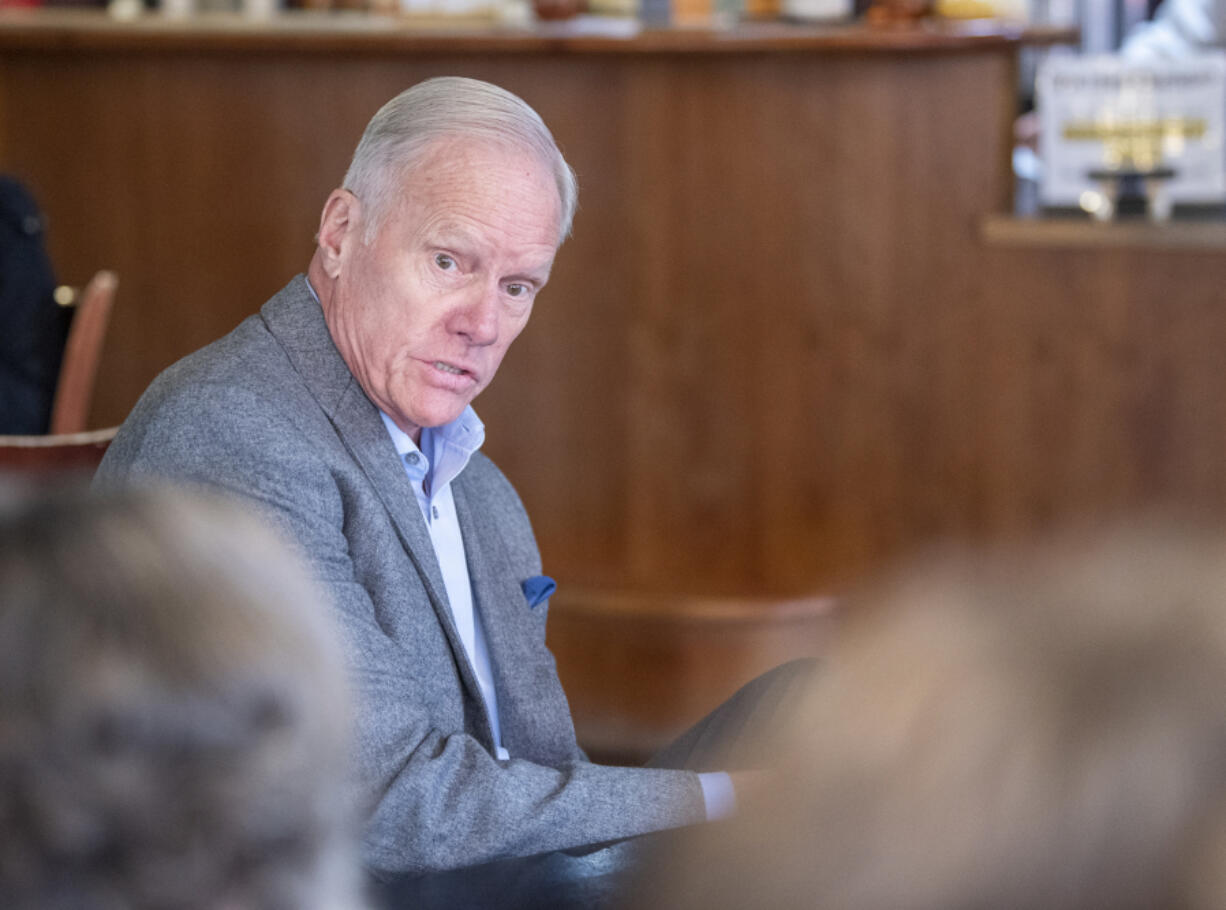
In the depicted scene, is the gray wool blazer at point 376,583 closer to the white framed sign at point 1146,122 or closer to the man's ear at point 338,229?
the man's ear at point 338,229

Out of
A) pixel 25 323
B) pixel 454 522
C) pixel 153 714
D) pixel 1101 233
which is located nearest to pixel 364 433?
pixel 454 522

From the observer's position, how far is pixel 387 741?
1.32 meters

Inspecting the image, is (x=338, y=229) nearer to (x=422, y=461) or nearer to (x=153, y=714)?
(x=422, y=461)

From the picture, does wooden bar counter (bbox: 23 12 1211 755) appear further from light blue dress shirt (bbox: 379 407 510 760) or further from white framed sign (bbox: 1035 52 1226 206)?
light blue dress shirt (bbox: 379 407 510 760)

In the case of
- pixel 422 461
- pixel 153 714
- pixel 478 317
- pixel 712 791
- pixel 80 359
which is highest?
pixel 153 714

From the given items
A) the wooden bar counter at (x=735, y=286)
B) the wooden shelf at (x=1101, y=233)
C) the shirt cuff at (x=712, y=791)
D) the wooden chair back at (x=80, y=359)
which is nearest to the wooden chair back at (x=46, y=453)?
the wooden chair back at (x=80, y=359)

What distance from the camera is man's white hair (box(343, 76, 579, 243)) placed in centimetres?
150

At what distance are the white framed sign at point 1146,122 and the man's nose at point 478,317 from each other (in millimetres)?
2091

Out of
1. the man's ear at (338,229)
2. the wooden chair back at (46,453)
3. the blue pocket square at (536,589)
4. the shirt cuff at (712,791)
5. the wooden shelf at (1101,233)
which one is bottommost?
the shirt cuff at (712,791)

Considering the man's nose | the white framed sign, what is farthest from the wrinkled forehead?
the white framed sign

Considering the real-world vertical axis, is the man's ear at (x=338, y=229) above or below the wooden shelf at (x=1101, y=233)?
above

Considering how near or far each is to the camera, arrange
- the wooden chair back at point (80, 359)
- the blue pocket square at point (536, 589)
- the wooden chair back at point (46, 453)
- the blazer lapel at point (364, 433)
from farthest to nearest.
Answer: the wooden chair back at point (80, 359), the wooden chair back at point (46, 453), the blue pocket square at point (536, 589), the blazer lapel at point (364, 433)

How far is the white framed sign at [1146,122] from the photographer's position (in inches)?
127

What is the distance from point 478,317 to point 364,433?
0.57ft
